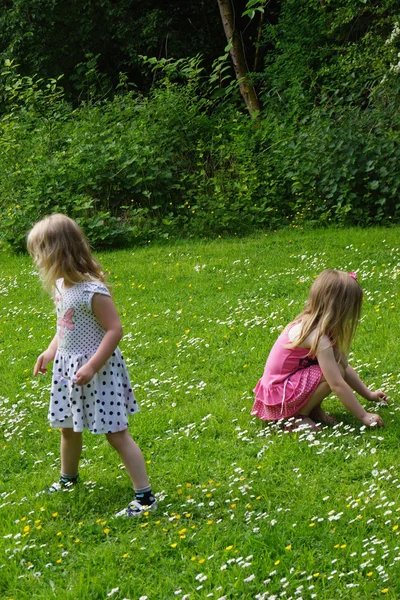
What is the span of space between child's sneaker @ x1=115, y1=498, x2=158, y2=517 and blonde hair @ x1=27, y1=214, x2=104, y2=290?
1158mm

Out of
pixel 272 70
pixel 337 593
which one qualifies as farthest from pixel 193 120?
pixel 337 593

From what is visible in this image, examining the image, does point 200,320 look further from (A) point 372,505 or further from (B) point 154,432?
(A) point 372,505

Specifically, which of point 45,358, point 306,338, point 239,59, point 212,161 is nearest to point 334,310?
point 306,338

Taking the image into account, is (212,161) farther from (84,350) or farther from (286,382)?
(84,350)

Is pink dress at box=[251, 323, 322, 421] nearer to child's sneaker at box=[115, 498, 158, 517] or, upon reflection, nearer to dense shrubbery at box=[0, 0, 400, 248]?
child's sneaker at box=[115, 498, 158, 517]

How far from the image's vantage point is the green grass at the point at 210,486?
3.36 meters

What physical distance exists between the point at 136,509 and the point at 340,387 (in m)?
1.35

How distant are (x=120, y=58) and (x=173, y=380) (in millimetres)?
15592

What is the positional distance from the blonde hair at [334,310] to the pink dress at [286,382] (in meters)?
0.12

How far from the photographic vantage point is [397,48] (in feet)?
38.6

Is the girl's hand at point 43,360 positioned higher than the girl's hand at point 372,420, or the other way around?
the girl's hand at point 43,360

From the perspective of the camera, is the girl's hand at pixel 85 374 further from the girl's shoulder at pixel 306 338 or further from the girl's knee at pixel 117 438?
the girl's shoulder at pixel 306 338

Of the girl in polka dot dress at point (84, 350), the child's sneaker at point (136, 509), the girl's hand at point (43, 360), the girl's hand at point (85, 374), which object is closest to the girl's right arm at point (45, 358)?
the girl's hand at point (43, 360)

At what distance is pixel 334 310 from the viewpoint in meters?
4.65
